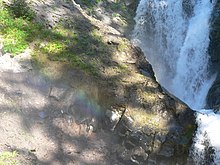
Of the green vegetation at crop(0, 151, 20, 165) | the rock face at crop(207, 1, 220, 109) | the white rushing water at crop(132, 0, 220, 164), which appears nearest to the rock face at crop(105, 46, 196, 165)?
the green vegetation at crop(0, 151, 20, 165)

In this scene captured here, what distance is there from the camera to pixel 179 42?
1440 cm

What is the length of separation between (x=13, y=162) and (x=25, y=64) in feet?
8.54

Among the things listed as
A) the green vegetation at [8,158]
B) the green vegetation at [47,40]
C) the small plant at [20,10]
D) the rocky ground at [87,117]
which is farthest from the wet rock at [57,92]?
the small plant at [20,10]

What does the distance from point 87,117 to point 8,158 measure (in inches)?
82.3

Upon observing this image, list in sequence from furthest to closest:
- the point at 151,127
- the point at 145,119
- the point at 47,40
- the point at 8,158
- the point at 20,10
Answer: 1. the point at 20,10
2. the point at 47,40
3. the point at 145,119
4. the point at 151,127
5. the point at 8,158

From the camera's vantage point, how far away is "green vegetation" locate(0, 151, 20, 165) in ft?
20.2

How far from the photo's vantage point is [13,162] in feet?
20.5

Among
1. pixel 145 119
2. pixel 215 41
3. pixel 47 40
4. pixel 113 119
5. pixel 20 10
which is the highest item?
pixel 20 10

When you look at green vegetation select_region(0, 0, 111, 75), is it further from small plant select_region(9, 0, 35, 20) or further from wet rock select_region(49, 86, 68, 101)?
wet rock select_region(49, 86, 68, 101)

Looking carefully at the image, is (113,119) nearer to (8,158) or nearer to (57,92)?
(57,92)

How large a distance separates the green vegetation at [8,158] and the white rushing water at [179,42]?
21.7ft

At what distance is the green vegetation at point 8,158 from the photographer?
617 cm

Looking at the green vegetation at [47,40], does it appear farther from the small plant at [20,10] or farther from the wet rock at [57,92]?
the wet rock at [57,92]

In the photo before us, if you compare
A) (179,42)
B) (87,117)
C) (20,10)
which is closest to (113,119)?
(87,117)
